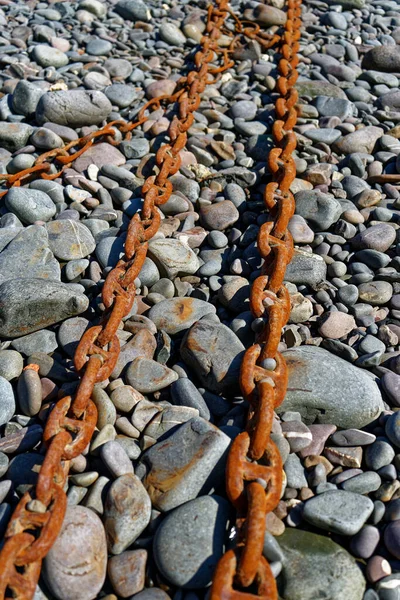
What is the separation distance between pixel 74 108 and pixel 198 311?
1.95 meters

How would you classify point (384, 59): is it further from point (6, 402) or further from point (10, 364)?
point (6, 402)

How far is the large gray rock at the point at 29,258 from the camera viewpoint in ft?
8.61

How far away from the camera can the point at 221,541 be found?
1.68 m

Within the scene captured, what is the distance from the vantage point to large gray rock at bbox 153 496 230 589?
1624 mm

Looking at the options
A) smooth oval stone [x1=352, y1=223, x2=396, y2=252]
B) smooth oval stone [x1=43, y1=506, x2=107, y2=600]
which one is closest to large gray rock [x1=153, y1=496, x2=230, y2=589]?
smooth oval stone [x1=43, y1=506, x2=107, y2=600]

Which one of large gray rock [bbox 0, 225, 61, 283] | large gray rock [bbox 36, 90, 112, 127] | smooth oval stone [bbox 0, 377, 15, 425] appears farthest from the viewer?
large gray rock [bbox 36, 90, 112, 127]

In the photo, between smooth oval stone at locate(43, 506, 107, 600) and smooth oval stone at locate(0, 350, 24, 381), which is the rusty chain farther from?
smooth oval stone at locate(0, 350, 24, 381)

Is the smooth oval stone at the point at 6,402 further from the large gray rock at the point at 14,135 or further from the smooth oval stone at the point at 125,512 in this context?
the large gray rock at the point at 14,135

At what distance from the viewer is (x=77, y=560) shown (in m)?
1.63

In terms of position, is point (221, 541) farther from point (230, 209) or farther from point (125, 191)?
point (125, 191)

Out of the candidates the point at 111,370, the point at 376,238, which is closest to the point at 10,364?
the point at 111,370

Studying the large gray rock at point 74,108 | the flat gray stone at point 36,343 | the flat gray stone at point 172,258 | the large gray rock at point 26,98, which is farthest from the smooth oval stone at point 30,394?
the large gray rock at point 26,98

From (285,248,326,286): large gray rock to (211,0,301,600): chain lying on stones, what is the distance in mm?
161

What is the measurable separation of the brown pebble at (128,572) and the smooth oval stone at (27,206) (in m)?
1.88
